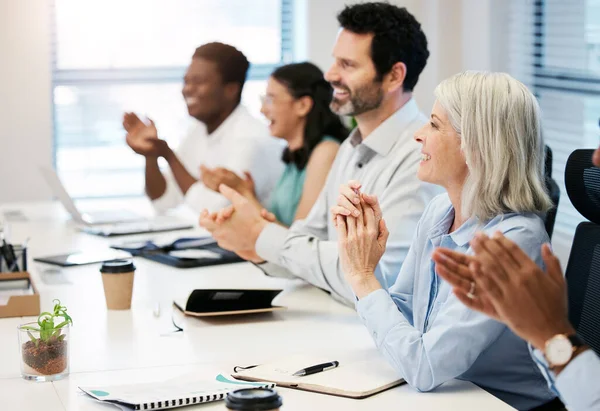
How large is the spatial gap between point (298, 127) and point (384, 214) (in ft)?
3.81

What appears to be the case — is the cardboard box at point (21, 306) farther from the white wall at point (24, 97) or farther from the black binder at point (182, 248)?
the white wall at point (24, 97)

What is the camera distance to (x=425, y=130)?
74.3 inches

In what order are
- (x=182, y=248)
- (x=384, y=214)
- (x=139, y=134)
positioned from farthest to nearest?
(x=139, y=134) < (x=182, y=248) < (x=384, y=214)

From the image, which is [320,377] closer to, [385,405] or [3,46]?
[385,405]

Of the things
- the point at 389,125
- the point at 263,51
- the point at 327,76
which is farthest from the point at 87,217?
the point at 263,51

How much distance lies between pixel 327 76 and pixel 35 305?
1.17 m

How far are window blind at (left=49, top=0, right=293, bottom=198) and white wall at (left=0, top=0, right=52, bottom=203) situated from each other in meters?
0.23

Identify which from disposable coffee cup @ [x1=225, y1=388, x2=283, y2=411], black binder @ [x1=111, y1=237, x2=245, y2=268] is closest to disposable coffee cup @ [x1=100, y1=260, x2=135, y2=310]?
black binder @ [x1=111, y1=237, x2=245, y2=268]

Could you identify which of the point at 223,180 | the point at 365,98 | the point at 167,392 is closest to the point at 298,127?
the point at 223,180

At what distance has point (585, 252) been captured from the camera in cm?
191

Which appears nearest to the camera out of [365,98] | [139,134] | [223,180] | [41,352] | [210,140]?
[41,352]

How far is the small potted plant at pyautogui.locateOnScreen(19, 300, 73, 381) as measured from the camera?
165 cm

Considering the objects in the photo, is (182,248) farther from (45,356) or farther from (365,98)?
(45,356)

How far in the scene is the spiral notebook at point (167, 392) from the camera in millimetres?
1497
